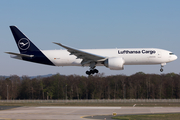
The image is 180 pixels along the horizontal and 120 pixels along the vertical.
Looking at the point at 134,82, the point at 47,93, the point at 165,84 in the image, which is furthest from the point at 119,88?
the point at 47,93

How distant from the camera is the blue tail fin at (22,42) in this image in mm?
41406

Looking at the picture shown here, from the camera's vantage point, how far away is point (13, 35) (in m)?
42.6

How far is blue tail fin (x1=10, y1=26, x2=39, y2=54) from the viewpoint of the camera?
41.4 meters

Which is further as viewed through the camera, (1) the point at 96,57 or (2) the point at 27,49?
(2) the point at 27,49

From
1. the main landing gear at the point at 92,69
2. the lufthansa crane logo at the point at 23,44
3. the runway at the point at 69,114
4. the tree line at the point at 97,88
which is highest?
the lufthansa crane logo at the point at 23,44

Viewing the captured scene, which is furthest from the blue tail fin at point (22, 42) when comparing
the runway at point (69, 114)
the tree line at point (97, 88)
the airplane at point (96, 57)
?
the tree line at point (97, 88)

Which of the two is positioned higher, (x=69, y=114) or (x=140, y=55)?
(x=140, y=55)

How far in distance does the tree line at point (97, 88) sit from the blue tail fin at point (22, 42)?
5373 centimetres

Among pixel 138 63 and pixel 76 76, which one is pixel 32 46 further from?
pixel 76 76

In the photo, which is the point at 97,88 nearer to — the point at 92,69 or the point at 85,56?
the point at 92,69

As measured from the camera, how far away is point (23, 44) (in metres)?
41.9

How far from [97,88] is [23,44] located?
6137 centimetres

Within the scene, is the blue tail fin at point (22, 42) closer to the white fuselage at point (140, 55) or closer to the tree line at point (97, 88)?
the white fuselage at point (140, 55)

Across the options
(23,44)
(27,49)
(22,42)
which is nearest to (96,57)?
(27,49)
